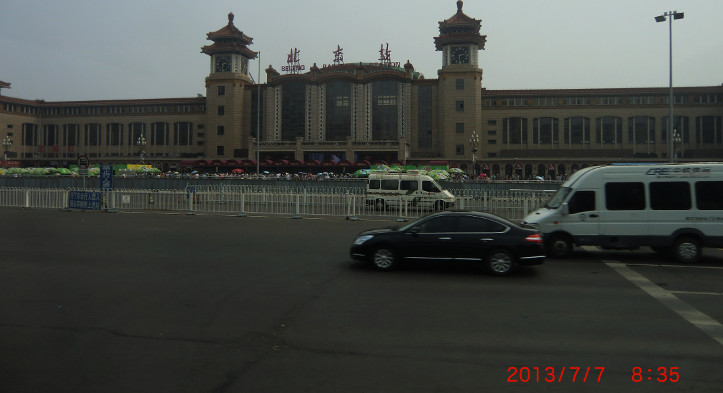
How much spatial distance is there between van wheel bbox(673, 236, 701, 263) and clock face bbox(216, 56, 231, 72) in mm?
86945

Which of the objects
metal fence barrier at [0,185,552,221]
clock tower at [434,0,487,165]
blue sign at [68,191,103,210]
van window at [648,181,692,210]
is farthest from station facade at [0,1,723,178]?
van window at [648,181,692,210]

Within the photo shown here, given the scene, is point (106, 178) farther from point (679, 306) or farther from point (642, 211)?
point (679, 306)

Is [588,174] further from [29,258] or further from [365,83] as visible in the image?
[365,83]

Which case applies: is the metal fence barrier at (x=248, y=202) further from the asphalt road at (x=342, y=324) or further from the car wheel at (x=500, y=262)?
the car wheel at (x=500, y=262)

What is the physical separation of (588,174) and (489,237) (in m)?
3.83

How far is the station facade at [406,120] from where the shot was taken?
79.1m

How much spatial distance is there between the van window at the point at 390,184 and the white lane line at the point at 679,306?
15.6 meters

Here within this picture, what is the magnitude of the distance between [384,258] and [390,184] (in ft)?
51.3

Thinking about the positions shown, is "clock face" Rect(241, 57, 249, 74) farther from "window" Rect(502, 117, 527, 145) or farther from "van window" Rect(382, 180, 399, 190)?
"van window" Rect(382, 180, 399, 190)

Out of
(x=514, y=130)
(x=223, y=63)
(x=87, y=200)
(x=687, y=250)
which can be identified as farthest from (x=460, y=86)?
(x=687, y=250)

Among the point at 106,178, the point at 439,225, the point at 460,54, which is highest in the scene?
the point at 460,54

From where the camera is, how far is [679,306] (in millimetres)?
7414

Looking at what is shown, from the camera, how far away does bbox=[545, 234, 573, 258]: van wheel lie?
11.8 m

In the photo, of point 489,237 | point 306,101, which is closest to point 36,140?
point 306,101
